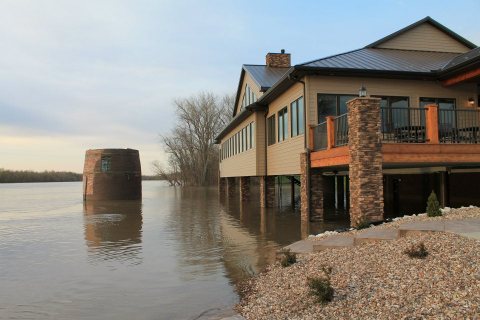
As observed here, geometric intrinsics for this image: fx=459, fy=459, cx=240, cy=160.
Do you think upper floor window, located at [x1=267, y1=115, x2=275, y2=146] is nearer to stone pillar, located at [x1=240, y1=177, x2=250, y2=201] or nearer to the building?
the building

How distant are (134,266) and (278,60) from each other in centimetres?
2098

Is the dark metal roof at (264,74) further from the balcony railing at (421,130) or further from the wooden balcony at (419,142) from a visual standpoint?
the wooden balcony at (419,142)

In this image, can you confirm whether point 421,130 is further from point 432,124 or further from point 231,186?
point 231,186

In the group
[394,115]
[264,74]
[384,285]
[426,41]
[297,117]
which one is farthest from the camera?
[264,74]

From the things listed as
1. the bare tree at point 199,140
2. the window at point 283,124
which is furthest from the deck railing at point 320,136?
the bare tree at point 199,140

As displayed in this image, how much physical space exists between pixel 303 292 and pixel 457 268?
1.95 m

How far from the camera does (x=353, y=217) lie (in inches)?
470

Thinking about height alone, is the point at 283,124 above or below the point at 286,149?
above

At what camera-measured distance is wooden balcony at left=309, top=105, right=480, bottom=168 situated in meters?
12.0

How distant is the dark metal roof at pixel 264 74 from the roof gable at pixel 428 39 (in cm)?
603

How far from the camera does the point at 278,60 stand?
93.2 ft

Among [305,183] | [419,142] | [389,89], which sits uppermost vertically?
[389,89]

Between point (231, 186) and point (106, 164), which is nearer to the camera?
point (231, 186)

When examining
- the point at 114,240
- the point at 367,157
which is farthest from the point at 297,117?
the point at 114,240
